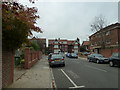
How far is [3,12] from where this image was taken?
4941 millimetres

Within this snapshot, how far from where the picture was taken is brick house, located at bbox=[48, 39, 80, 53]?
88250mm

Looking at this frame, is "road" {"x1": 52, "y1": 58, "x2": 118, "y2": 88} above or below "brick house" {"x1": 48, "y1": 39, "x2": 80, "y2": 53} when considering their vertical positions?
below

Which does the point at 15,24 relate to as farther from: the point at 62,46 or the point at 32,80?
the point at 62,46

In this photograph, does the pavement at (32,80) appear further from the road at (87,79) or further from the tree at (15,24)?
the tree at (15,24)

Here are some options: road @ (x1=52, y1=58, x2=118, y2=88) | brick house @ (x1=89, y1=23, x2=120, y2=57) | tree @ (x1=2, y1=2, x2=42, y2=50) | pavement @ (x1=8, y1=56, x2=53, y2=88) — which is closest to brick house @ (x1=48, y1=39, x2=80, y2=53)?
brick house @ (x1=89, y1=23, x2=120, y2=57)

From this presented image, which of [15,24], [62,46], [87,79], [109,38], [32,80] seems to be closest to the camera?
[15,24]

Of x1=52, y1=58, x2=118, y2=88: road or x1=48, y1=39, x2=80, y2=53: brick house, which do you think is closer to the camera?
x1=52, y1=58, x2=118, y2=88: road

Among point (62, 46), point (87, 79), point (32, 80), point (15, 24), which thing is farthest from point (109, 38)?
point (62, 46)

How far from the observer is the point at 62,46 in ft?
302

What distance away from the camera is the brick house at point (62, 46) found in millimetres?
88250

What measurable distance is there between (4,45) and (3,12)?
1.62 metres

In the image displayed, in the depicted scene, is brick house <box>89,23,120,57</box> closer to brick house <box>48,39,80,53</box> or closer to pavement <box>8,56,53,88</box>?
pavement <box>8,56,53,88</box>

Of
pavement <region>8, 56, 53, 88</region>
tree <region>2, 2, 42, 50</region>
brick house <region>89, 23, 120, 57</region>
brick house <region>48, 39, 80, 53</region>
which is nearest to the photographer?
tree <region>2, 2, 42, 50</region>

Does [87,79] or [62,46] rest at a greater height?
Result: [62,46]
